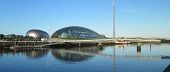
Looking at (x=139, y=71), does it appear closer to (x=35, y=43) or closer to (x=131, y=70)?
(x=131, y=70)

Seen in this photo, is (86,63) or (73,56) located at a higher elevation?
(73,56)

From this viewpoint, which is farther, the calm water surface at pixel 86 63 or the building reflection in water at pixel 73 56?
the building reflection in water at pixel 73 56

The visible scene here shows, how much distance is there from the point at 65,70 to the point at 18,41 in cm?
10035

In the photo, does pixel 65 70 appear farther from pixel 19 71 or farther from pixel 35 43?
pixel 35 43

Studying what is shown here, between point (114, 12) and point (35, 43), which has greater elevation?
point (114, 12)

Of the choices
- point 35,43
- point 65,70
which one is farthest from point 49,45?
point 65,70

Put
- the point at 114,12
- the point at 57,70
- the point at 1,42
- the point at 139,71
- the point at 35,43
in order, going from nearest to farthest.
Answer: the point at 139,71 < the point at 57,70 < the point at 114,12 < the point at 1,42 < the point at 35,43

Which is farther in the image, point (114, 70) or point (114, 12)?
point (114, 12)

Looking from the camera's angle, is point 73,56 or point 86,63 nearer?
point 86,63

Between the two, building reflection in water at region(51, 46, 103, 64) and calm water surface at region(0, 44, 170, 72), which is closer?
calm water surface at region(0, 44, 170, 72)

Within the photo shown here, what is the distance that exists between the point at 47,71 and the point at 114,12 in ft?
233

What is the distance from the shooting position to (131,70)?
51125 mm

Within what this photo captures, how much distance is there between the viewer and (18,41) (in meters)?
150

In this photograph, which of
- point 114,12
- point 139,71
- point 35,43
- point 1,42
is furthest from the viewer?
point 35,43
